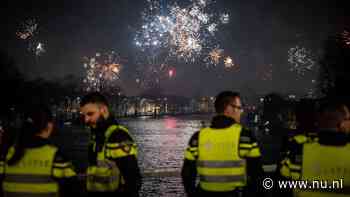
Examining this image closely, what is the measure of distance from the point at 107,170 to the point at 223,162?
1154mm

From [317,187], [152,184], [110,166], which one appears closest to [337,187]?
[317,187]

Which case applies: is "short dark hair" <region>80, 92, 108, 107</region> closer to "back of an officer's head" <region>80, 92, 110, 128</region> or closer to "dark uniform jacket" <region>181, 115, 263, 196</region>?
"back of an officer's head" <region>80, 92, 110, 128</region>

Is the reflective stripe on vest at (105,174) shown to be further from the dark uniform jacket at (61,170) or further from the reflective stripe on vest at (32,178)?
the reflective stripe on vest at (32,178)

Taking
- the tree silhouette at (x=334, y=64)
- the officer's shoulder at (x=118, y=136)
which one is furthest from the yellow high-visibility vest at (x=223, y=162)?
the tree silhouette at (x=334, y=64)

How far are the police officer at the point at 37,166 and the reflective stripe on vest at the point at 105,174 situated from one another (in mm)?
395

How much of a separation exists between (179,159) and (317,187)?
16.1 meters

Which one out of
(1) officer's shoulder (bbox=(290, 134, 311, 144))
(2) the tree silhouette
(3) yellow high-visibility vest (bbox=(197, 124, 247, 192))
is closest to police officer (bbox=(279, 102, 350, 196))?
(1) officer's shoulder (bbox=(290, 134, 311, 144))

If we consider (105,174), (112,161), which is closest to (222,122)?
(112,161)

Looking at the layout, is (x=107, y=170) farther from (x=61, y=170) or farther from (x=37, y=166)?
(x=37, y=166)

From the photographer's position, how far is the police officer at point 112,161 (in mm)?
4875

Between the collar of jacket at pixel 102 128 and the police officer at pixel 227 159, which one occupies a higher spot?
the collar of jacket at pixel 102 128

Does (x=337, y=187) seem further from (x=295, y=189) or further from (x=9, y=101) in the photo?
(x=9, y=101)

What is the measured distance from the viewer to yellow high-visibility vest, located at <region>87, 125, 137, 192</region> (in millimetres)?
4891

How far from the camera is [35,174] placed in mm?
4465
